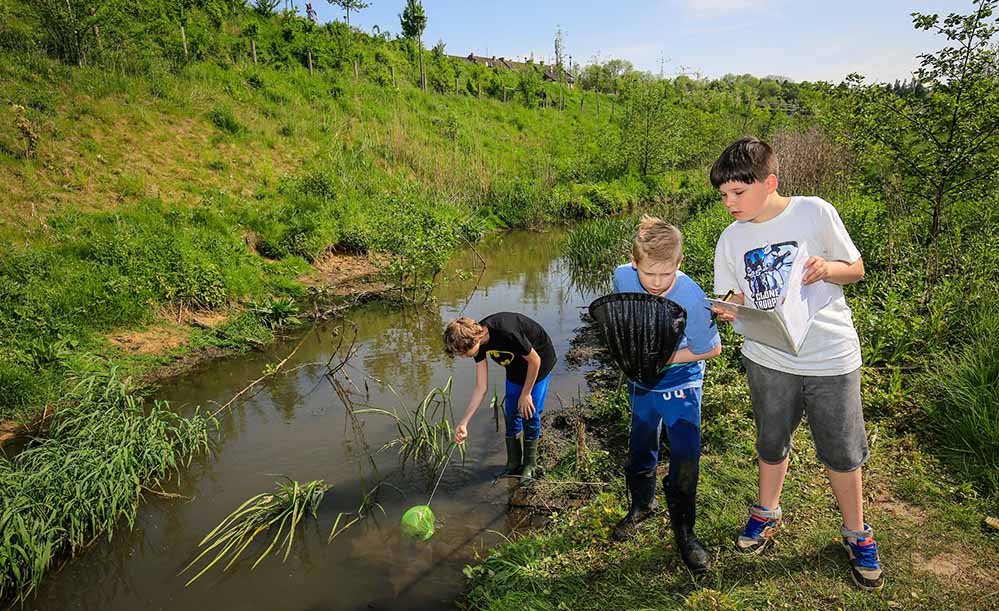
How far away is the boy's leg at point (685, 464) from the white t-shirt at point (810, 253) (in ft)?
1.33

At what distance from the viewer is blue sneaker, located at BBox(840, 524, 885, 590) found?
7.79 feet

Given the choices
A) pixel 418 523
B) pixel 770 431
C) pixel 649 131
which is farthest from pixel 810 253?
pixel 649 131

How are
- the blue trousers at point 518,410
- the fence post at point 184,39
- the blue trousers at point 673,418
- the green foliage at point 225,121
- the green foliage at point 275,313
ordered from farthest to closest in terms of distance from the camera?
the fence post at point 184,39 → the green foliage at point 225,121 → the green foliage at point 275,313 → the blue trousers at point 518,410 → the blue trousers at point 673,418

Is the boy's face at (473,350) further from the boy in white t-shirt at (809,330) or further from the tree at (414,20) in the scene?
the tree at (414,20)

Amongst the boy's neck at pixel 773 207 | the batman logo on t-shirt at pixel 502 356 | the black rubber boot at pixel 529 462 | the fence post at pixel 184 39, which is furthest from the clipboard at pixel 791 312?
the fence post at pixel 184 39

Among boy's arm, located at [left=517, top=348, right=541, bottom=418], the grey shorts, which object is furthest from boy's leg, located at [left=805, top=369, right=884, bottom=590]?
boy's arm, located at [left=517, top=348, right=541, bottom=418]

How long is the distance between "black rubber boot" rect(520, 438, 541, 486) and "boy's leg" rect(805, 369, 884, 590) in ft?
6.74

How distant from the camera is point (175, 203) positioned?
994 cm

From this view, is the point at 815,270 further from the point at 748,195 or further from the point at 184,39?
the point at 184,39

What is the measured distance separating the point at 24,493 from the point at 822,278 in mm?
4594

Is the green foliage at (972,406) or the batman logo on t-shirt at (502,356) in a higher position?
the batman logo on t-shirt at (502,356)

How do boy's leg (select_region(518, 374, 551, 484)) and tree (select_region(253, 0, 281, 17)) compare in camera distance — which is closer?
boy's leg (select_region(518, 374, 551, 484))

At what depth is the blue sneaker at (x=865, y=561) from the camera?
2.38 m

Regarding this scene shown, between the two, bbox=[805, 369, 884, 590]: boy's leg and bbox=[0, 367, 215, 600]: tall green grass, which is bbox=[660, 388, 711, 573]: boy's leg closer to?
bbox=[805, 369, 884, 590]: boy's leg
